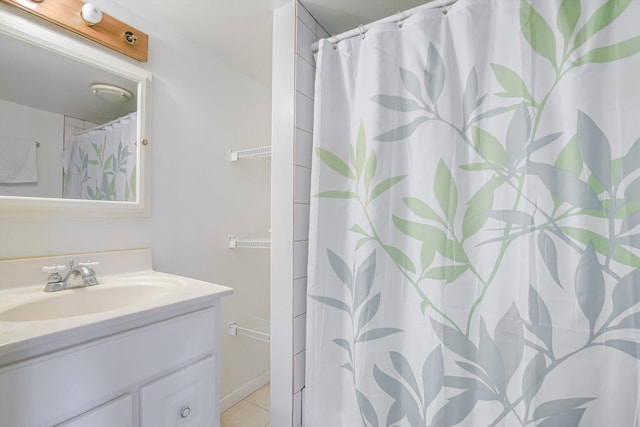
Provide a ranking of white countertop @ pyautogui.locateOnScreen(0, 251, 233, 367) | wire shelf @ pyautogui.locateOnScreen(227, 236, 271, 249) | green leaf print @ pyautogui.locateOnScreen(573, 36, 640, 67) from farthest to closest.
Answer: wire shelf @ pyautogui.locateOnScreen(227, 236, 271, 249)
green leaf print @ pyautogui.locateOnScreen(573, 36, 640, 67)
white countertop @ pyautogui.locateOnScreen(0, 251, 233, 367)

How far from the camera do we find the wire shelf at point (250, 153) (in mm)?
1582

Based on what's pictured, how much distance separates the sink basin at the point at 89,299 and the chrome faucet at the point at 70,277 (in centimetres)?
2

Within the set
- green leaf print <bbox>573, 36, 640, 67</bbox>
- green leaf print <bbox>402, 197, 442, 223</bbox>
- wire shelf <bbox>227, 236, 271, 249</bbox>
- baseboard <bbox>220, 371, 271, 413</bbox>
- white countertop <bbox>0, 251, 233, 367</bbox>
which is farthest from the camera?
baseboard <bbox>220, 371, 271, 413</bbox>

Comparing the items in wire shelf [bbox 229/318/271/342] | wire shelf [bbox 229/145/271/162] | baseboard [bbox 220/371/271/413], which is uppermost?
wire shelf [bbox 229/145/271/162]

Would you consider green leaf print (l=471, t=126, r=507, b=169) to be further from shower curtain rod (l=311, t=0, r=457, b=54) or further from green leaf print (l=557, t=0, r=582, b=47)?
shower curtain rod (l=311, t=0, r=457, b=54)

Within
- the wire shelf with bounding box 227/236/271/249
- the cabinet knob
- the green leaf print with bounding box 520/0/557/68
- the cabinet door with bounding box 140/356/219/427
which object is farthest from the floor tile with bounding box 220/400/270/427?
the green leaf print with bounding box 520/0/557/68

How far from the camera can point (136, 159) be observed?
4.30ft

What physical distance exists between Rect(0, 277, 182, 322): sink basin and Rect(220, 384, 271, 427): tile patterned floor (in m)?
0.98

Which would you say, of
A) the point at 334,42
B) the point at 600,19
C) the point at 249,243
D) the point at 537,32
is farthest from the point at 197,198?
the point at 600,19

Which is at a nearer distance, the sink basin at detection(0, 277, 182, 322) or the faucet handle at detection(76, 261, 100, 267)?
the sink basin at detection(0, 277, 182, 322)

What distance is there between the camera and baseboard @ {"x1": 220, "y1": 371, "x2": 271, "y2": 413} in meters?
1.66

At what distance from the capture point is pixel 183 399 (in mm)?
901

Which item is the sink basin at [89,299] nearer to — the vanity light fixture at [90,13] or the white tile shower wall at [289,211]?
the white tile shower wall at [289,211]

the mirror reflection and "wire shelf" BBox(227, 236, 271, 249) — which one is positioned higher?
the mirror reflection
